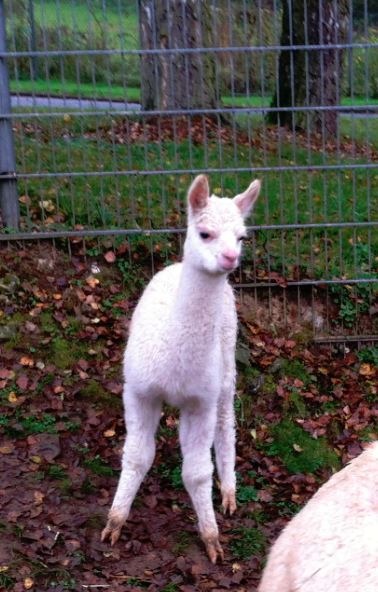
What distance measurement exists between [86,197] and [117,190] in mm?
373

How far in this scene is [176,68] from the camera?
7457 mm

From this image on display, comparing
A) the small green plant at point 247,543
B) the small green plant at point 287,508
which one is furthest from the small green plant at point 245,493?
the small green plant at point 247,543

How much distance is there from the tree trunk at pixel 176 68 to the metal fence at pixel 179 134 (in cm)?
2

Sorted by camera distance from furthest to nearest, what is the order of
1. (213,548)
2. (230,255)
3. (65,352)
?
(65,352), (213,548), (230,255)

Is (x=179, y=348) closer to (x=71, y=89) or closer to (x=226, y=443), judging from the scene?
(x=226, y=443)

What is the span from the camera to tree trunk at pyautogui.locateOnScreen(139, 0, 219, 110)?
23.5 feet

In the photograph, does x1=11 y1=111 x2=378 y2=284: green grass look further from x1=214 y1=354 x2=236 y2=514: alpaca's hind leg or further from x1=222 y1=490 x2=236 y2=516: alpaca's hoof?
x1=222 y1=490 x2=236 y2=516: alpaca's hoof

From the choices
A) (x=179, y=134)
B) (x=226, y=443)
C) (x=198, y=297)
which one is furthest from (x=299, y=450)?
(x=179, y=134)

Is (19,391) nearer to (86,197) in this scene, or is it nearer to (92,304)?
(92,304)

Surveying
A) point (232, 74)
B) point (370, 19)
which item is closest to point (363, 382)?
point (232, 74)

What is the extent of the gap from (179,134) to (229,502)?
3.03 metres

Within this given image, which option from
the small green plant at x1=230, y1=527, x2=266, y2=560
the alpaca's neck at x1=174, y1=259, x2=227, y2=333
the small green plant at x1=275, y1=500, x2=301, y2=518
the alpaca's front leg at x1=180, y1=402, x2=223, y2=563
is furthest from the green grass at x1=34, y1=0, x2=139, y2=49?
the small green plant at x1=230, y1=527, x2=266, y2=560

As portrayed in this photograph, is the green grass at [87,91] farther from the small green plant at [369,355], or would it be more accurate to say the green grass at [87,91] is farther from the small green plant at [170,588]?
the small green plant at [170,588]

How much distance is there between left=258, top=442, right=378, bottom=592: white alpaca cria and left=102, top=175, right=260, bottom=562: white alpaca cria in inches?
68.0
